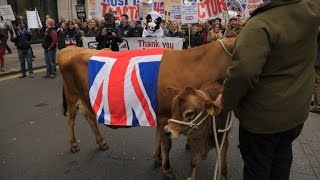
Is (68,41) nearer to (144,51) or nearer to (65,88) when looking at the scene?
(65,88)

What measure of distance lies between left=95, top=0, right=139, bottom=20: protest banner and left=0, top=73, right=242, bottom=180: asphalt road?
447 cm

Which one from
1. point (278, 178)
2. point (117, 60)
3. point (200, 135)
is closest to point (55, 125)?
point (117, 60)

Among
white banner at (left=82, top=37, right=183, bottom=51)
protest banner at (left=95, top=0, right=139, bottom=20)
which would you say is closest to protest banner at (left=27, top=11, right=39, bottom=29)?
protest banner at (left=95, top=0, right=139, bottom=20)

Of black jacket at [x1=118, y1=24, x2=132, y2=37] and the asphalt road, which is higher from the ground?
black jacket at [x1=118, y1=24, x2=132, y2=37]

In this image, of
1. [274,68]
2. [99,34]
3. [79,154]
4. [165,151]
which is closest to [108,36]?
[99,34]

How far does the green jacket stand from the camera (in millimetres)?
2275

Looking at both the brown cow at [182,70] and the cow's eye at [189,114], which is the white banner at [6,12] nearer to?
the brown cow at [182,70]

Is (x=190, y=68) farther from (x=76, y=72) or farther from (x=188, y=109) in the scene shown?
(x=76, y=72)

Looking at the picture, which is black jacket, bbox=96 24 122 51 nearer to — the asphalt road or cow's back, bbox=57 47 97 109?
the asphalt road

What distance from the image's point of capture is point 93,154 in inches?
199

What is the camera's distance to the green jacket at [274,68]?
228 centimetres

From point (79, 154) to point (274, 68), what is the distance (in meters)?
3.39

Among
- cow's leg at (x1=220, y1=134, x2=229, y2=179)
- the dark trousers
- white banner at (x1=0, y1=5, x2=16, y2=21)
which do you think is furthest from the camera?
white banner at (x1=0, y1=5, x2=16, y2=21)

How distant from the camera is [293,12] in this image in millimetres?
2342
